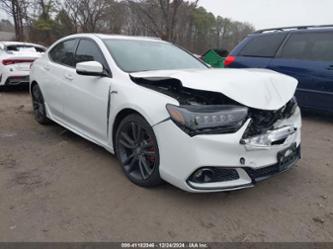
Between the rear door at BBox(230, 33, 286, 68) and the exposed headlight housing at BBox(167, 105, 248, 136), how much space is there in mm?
3928

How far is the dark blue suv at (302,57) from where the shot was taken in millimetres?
5398

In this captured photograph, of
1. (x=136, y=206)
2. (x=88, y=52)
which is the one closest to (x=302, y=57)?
(x=88, y=52)

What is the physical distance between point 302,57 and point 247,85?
356 cm

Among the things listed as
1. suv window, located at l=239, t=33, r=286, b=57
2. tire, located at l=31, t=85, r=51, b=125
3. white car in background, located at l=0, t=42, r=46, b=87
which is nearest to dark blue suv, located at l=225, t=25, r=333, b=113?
suv window, located at l=239, t=33, r=286, b=57

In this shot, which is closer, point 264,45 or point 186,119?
point 186,119

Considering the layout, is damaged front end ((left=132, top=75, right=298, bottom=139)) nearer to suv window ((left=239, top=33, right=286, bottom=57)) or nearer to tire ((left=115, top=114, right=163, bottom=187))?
tire ((left=115, top=114, right=163, bottom=187))

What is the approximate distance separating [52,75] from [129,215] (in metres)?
2.76

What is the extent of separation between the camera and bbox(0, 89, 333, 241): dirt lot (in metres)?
2.42

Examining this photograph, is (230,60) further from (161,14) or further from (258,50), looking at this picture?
(161,14)

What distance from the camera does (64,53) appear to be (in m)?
4.60

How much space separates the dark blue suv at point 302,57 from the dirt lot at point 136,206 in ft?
6.20

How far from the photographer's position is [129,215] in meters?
2.64

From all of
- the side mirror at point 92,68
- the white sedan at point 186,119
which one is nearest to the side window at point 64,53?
the white sedan at point 186,119

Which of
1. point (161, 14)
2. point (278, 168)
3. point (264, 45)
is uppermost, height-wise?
point (161, 14)
